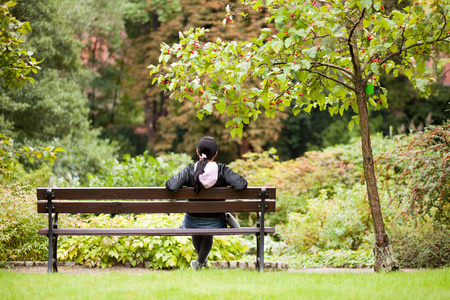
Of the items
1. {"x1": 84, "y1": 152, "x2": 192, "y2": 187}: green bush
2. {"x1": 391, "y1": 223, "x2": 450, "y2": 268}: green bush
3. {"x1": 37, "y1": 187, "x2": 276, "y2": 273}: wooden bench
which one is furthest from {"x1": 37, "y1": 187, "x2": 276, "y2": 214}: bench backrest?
{"x1": 84, "y1": 152, "x2": 192, "y2": 187}: green bush

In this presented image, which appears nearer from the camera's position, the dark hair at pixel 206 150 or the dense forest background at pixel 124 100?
the dark hair at pixel 206 150

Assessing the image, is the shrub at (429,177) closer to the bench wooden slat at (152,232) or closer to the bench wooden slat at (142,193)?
the bench wooden slat at (142,193)

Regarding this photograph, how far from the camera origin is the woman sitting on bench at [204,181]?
5.23 metres

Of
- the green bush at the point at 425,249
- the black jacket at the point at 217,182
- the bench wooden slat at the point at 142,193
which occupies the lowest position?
the green bush at the point at 425,249

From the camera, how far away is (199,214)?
215 inches

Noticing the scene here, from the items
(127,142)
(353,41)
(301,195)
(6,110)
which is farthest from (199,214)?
(127,142)

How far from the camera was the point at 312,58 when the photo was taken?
5.29m

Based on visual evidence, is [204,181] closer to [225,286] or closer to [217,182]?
[217,182]

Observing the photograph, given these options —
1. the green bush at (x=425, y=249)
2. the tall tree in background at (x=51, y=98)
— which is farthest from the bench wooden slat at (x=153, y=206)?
the tall tree in background at (x=51, y=98)

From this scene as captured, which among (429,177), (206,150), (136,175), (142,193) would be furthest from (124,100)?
(142,193)

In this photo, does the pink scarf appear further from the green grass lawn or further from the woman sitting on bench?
the green grass lawn

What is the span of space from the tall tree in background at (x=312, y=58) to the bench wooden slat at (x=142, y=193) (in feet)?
2.08

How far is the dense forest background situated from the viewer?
14922 millimetres

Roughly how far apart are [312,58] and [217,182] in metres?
1.63
